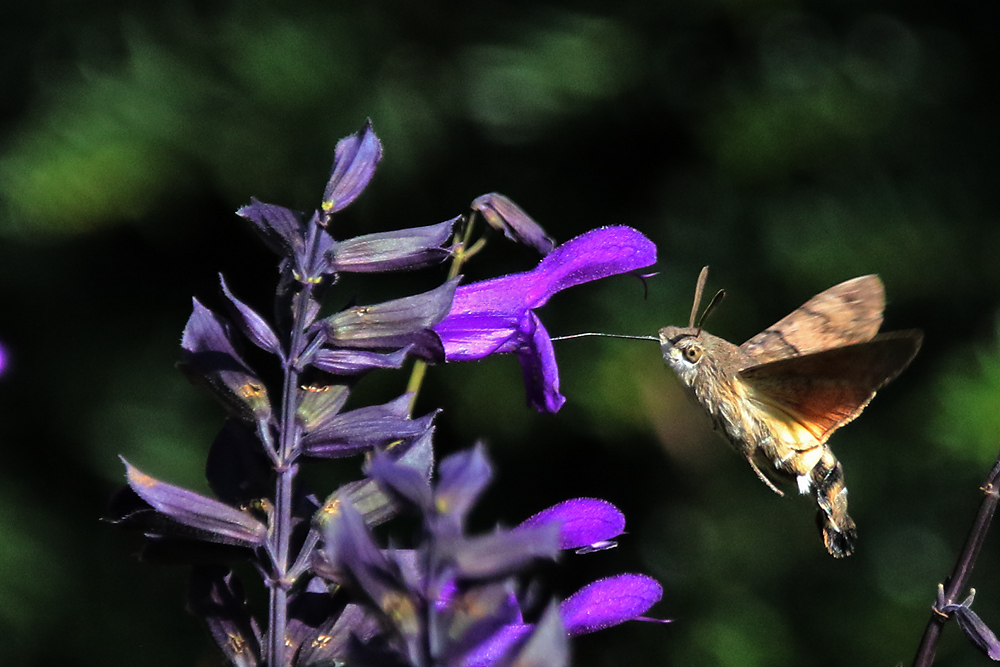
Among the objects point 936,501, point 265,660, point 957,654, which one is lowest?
point 957,654

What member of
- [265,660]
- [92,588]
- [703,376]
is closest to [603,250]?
[703,376]

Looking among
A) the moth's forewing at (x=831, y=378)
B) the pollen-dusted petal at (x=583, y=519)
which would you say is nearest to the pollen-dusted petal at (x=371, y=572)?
the pollen-dusted petal at (x=583, y=519)

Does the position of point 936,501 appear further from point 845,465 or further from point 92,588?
point 92,588

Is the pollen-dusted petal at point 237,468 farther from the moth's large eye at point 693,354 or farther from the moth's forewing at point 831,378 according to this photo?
the moth's large eye at point 693,354

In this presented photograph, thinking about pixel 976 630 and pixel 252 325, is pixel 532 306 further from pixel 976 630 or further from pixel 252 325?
pixel 976 630

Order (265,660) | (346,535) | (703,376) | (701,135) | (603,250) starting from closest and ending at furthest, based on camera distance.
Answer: (346,535) → (265,660) → (603,250) → (703,376) → (701,135)

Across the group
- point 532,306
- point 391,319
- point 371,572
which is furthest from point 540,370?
point 371,572
